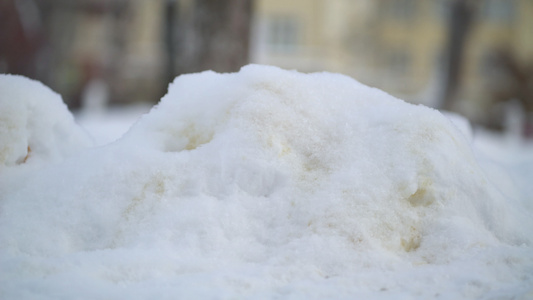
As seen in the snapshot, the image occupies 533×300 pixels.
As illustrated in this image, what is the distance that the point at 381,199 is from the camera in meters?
1.74

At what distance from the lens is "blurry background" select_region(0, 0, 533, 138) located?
738 centimetres

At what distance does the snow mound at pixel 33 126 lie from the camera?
6.66 ft

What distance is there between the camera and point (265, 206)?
5.74 ft

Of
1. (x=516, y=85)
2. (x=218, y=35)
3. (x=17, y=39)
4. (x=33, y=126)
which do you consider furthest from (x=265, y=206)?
(x=516, y=85)

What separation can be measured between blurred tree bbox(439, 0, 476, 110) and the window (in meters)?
11.7

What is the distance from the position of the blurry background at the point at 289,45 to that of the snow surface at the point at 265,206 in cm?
372

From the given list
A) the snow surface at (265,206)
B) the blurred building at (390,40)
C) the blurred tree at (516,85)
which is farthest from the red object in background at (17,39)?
the blurred tree at (516,85)

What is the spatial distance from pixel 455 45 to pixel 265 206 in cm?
1335

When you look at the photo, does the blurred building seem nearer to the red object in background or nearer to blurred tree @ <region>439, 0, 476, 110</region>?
blurred tree @ <region>439, 0, 476, 110</region>

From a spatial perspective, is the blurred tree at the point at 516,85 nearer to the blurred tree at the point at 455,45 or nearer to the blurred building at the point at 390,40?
the blurred building at the point at 390,40

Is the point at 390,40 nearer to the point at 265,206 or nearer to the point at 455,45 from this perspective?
the point at 455,45

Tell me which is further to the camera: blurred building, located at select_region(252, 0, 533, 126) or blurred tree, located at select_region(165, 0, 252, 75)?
blurred building, located at select_region(252, 0, 533, 126)

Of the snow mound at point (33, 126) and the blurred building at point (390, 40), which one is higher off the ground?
the snow mound at point (33, 126)

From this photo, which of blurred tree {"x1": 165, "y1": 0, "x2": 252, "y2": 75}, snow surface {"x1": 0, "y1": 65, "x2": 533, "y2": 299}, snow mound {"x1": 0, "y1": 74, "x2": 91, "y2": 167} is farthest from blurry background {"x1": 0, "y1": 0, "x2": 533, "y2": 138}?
snow surface {"x1": 0, "y1": 65, "x2": 533, "y2": 299}
